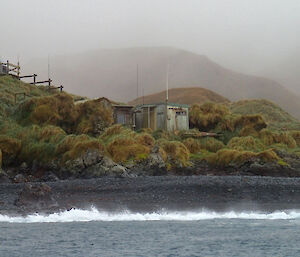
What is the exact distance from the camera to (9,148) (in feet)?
158

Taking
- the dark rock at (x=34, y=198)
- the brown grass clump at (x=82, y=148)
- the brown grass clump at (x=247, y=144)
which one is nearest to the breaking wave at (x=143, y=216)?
the dark rock at (x=34, y=198)

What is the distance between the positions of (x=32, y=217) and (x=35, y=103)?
31629 millimetres

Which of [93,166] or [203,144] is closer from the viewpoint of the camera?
[93,166]

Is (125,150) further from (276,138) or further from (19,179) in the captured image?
(276,138)

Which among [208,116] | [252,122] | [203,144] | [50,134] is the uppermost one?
[208,116]

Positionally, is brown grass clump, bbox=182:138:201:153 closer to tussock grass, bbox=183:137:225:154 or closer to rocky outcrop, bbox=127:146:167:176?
tussock grass, bbox=183:137:225:154

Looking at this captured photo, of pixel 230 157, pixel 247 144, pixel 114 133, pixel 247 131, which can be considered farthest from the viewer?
pixel 247 131

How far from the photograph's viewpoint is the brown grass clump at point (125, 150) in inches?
1842

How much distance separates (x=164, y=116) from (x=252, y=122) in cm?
1086

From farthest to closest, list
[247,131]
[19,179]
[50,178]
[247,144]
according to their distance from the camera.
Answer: [247,131], [247,144], [50,178], [19,179]

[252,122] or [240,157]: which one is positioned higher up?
[252,122]

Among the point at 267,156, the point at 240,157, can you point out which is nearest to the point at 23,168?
the point at 240,157

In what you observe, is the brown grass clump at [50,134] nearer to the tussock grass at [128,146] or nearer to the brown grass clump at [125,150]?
the tussock grass at [128,146]

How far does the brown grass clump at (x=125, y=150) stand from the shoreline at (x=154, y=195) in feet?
29.6
